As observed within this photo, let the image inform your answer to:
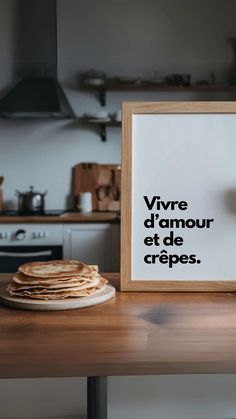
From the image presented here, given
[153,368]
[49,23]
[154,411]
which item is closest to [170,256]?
[154,411]

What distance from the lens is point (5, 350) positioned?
30.5 inches

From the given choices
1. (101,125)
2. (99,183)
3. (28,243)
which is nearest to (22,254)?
(28,243)

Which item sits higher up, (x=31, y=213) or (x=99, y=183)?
(x=99, y=183)

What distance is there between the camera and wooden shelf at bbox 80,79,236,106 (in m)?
4.29

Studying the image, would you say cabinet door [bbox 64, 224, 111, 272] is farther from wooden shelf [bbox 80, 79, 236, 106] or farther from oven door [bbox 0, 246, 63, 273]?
wooden shelf [bbox 80, 79, 236, 106]

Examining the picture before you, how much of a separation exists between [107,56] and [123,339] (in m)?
3.84

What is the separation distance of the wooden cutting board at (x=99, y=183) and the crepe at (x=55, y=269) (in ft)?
10.8

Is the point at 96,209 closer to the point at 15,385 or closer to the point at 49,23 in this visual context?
the point at 49,23

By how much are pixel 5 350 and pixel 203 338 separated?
29 centimetres

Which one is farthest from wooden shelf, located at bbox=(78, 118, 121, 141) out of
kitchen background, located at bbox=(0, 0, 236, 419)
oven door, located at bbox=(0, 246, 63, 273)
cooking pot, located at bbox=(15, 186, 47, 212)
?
oven door, located at bbox=(0, 246, 63, 273)

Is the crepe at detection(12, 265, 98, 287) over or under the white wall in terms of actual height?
under

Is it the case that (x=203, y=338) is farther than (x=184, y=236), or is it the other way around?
(x=184, y=236)

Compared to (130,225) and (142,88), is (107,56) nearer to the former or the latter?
(142,88)

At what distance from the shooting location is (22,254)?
3834mm
